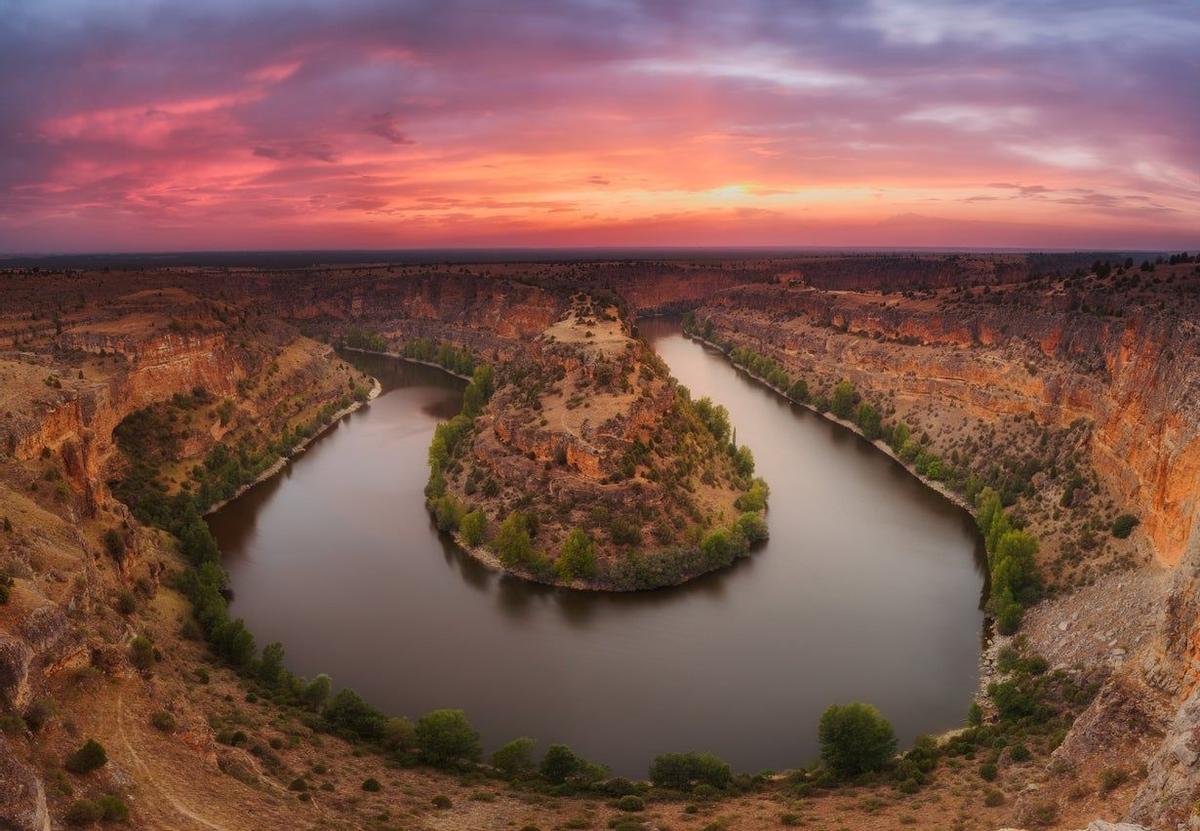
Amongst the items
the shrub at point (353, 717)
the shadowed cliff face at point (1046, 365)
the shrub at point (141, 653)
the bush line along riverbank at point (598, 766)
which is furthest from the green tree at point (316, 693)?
the shadowed cliff face at point (1046, 365)

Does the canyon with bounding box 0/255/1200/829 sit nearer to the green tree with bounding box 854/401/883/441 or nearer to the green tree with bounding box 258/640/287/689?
the green tree with bounding box 258/640/287/689

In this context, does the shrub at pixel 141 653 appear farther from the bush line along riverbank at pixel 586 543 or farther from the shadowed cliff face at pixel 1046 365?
the shadowed cliff face at pixel 1046 365

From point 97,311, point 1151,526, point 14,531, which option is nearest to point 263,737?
point 14,531

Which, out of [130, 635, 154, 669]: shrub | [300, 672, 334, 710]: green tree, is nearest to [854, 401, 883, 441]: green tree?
[300, 672, 334, 710]: green tree

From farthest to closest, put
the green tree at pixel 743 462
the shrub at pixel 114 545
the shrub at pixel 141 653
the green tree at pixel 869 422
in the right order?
the green tree at pixel 869 422
the green tree at pixel 743 462
the shrub at pixel 114 545
the shrub at pixel 141 653

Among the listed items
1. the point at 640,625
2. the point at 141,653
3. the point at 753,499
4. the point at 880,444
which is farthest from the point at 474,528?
the point at 880,444

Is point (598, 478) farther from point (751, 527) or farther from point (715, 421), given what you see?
point (715, 421)
